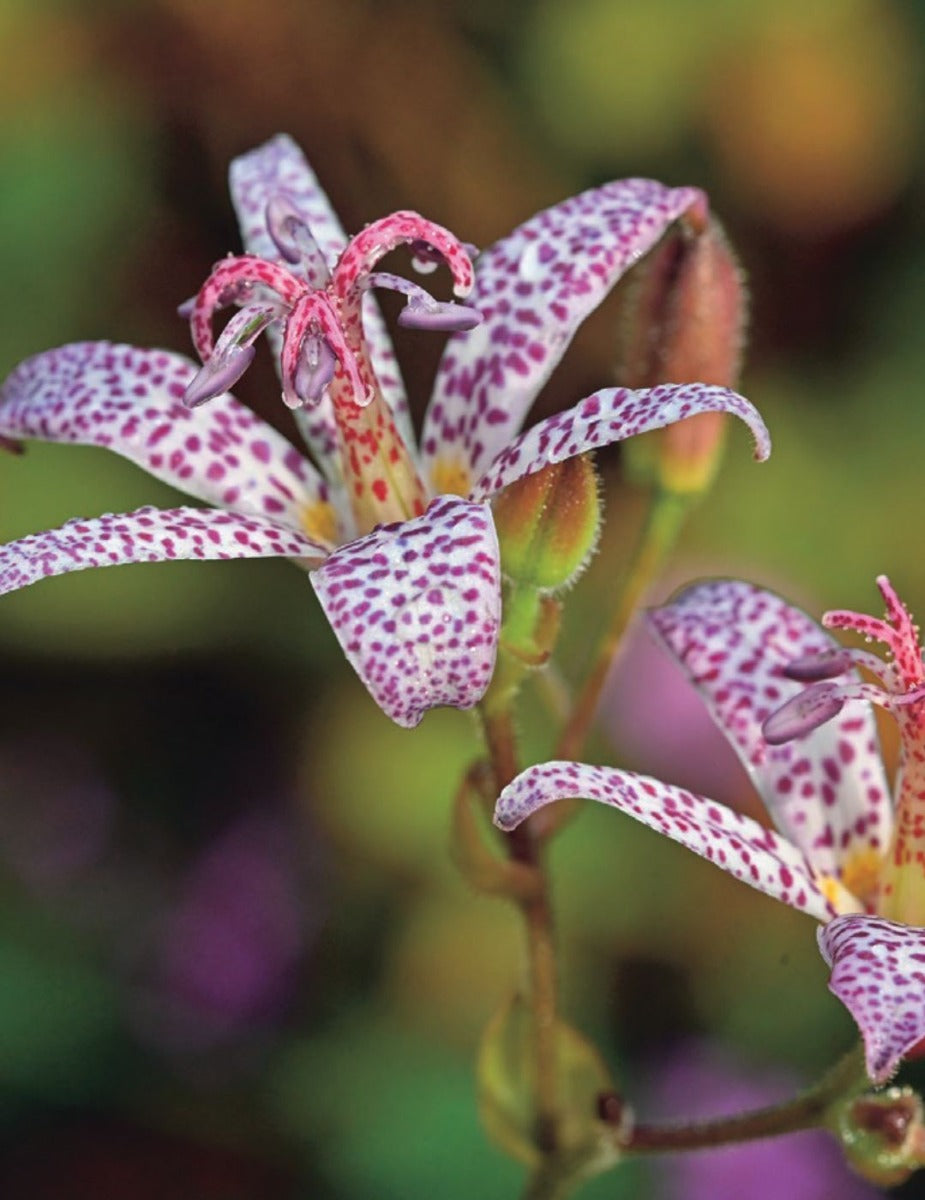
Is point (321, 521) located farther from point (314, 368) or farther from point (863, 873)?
point (863, 873)

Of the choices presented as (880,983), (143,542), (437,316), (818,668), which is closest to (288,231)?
(437,316)

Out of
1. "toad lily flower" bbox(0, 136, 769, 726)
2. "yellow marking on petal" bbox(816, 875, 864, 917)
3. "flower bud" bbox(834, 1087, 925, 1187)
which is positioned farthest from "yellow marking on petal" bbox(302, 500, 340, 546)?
"flower bud" bbox(834, 1087, 925, 1187)

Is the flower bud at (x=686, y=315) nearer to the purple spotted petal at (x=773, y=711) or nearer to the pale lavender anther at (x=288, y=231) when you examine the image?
the purple spotted petal at (x=773, y=711)

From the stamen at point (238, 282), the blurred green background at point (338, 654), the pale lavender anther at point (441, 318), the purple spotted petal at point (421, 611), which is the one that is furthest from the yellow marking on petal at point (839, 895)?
the blurred green background at point (338, 654)

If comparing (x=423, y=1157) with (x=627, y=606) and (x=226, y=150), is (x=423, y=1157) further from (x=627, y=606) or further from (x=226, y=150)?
(x=226, y=150)

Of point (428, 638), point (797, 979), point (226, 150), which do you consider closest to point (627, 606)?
point (428, 638)

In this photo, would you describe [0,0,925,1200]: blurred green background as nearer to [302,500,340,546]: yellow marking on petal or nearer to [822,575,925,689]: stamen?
[302,500,340,546]: yellow marking on petal
